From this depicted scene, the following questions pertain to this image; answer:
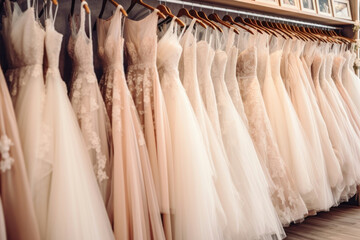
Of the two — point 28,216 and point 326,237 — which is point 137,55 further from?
point 326,237

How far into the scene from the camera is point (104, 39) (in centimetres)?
186

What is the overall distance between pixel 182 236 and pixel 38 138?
79 centimetres

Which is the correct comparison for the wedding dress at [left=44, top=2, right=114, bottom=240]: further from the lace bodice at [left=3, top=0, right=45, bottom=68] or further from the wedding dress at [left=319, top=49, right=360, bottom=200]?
the wedding dress at [left=319, top=49, right=360, bottom=200]

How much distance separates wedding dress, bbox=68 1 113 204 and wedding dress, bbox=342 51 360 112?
2367 mm

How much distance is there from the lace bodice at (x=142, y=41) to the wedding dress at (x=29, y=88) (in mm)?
506

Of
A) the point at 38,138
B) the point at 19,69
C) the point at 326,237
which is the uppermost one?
the point at 19,69

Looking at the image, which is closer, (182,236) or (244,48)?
(182,236)

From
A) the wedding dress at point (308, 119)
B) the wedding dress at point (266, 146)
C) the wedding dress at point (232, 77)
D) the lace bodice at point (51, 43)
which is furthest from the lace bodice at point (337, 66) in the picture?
the lace bodice at point (51, 43)

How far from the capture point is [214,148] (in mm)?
1844

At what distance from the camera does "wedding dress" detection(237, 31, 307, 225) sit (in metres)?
2.11

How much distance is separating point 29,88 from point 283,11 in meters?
2.15

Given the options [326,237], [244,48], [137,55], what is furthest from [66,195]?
[326,237]

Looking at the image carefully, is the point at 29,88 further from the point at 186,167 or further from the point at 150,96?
the point at 186,167

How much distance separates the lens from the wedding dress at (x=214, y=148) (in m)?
1.73
